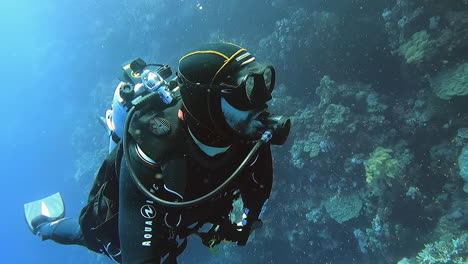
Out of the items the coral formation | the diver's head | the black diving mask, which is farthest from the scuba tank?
the coral formation

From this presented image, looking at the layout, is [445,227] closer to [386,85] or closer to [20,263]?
[386,85]

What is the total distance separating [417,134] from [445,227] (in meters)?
2.20

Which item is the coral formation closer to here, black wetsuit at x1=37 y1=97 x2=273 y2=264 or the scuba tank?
black wetsuit at x1=37 y1=97 x2=273 y2=264

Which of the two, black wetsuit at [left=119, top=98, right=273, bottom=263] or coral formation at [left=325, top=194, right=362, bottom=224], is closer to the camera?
black wetsuit at [left=119, top=98, right=273, bottom=263]

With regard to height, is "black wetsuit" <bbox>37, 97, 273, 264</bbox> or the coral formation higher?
"black wetsuit" <bbox>37, 97, 273, 264</bbox>

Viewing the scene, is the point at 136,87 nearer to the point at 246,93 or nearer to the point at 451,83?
the point at 246,93

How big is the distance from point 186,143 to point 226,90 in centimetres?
59

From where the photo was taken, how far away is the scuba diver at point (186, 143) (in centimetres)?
179

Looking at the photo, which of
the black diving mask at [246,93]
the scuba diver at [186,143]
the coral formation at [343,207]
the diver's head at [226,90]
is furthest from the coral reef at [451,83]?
the black diving mask at [246,93]

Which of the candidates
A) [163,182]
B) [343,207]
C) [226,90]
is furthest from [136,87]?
[343,207]

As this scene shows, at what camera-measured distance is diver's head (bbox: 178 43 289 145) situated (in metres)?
1.76

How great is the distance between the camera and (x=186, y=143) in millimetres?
2137

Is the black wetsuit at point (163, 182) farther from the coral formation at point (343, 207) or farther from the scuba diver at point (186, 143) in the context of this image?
the coral formation at point (343, 207)

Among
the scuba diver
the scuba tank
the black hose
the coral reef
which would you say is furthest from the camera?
the coral reef
